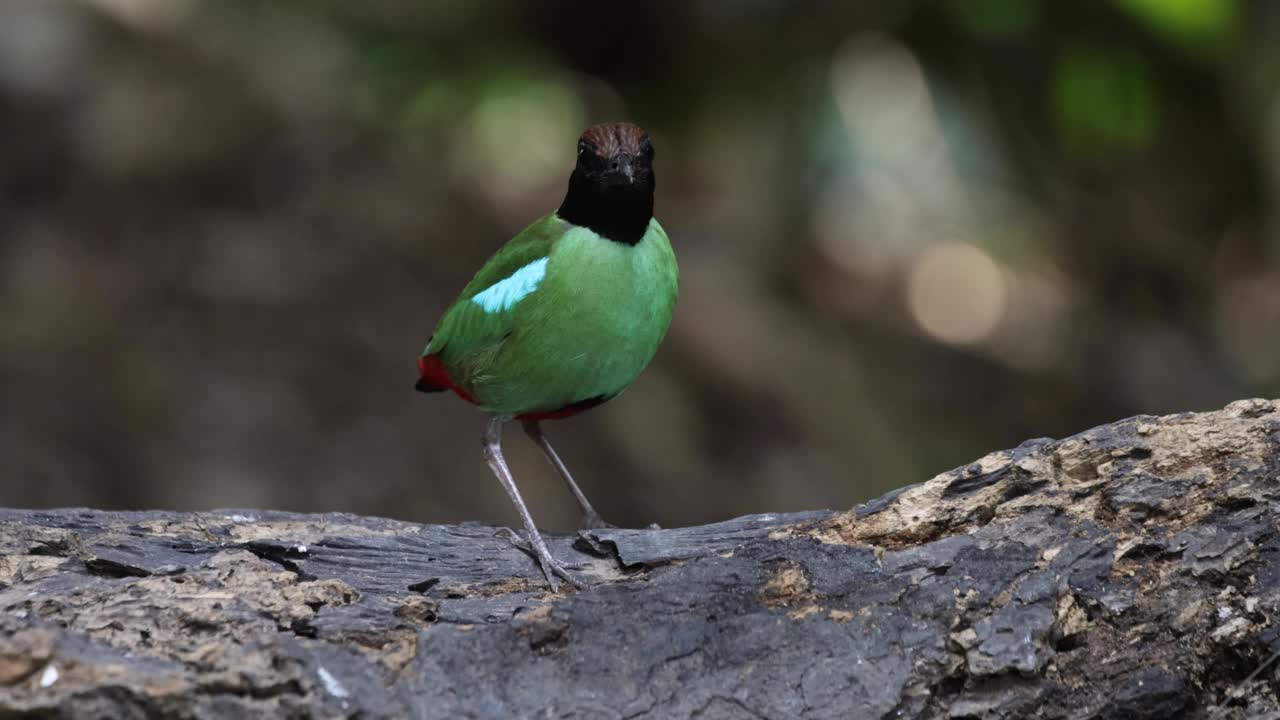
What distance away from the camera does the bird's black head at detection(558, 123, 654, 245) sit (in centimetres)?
446

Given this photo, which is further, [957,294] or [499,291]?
[957,294]

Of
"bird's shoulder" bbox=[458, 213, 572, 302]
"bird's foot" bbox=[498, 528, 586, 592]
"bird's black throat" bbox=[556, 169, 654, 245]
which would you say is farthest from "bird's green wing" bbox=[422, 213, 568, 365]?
"bird's foot" bbox=[498, 528, 586, 592]

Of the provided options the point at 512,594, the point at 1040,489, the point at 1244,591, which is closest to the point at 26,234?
the point at 512,594

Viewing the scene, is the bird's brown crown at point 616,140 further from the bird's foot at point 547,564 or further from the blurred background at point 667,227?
the blurred background at point 667,227

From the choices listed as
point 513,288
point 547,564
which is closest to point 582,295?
point 513,288

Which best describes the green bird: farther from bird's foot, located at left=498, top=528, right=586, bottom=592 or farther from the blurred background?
the blurred background

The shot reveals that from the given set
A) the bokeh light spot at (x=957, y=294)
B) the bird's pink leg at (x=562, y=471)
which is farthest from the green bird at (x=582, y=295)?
the bokeh light spot at (x=957, y=294)

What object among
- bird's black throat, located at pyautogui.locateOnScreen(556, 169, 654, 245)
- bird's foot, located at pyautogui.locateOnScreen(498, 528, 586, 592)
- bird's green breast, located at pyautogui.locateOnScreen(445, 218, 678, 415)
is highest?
bird's black throat, located at pyautogui.locateOnScreen(556, 169, 654, 245)

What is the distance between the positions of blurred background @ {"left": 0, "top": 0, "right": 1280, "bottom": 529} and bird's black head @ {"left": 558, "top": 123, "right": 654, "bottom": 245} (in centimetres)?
366

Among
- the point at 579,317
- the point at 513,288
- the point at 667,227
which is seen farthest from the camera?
the point at 667,227

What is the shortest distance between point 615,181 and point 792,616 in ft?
Result: 5.25

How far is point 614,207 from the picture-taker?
4.51m

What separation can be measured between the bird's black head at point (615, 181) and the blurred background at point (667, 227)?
3661 mm

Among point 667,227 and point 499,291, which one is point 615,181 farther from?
point 667,227
